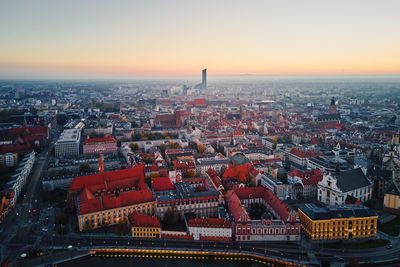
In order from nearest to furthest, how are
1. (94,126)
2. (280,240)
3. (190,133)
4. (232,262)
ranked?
1. (232,262)
2. (280,240)
3. (190,133)
4. (94,126)

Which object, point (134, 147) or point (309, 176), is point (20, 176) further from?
point (309, 176)

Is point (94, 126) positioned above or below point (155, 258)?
above

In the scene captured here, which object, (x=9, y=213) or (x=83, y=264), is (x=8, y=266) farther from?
(x=9, y=213)

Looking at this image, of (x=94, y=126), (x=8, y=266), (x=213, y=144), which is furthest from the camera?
(x=94, y=126)

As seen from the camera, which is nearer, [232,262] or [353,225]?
[232,262]

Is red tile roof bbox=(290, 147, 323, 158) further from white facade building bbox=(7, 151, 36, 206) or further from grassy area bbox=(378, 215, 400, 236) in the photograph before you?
white facade building bbox=(7, 151, 36, 206)

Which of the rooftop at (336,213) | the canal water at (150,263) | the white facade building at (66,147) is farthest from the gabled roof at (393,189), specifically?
the white facade building at (66,147)

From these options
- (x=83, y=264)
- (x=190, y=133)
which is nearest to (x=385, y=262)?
(x=83, y=264)
